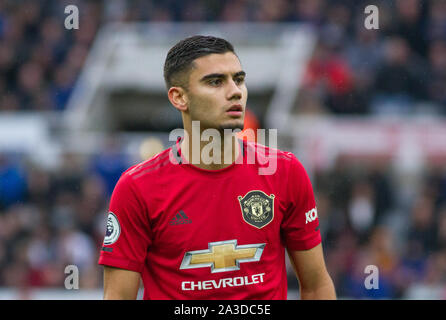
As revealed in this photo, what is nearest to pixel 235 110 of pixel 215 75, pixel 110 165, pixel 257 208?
pixel 215 75

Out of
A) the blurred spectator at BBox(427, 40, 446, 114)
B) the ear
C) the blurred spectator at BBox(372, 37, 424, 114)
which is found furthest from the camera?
the blurred spectator at BBox(427, 40, 446, 114)

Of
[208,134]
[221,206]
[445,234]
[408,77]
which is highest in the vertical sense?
[408,77]

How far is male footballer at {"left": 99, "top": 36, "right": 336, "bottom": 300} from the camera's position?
385cm

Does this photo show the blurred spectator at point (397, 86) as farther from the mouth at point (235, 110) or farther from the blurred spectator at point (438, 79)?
the mouth at point (235, 110)

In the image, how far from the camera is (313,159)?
1129 cm

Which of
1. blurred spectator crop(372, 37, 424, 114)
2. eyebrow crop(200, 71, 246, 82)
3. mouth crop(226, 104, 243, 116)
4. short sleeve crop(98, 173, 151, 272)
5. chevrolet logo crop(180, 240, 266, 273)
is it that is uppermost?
blurred spectator crop(372, 37, 424, 114)

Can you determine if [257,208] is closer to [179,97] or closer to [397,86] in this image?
[179,97]

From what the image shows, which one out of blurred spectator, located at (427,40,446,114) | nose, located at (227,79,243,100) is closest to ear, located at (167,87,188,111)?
nose, located at (227,79,243,100)

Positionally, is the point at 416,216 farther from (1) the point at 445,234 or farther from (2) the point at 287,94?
(2) the point at 287,94

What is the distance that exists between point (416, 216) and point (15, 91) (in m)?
7.87

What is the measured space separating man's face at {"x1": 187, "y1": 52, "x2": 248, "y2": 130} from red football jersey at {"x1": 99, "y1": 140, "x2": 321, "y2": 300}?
249 mm

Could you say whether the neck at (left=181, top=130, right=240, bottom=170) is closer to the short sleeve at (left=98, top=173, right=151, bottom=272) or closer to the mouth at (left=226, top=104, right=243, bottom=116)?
the mouth at (left=226, top=104, right=243, bottom=116)
